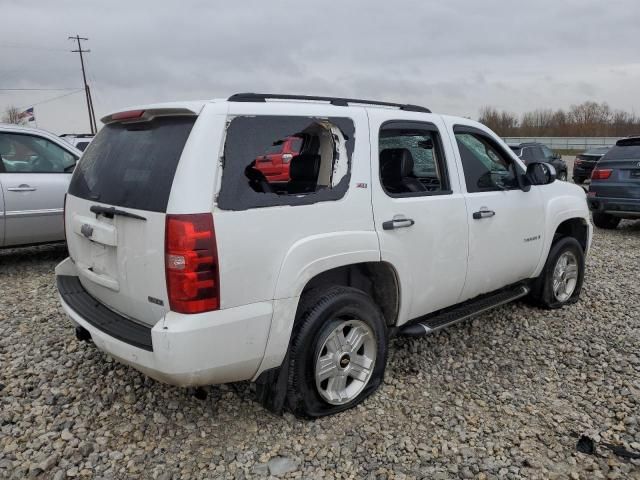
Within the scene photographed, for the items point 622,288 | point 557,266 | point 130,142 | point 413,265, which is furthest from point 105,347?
point 622,288

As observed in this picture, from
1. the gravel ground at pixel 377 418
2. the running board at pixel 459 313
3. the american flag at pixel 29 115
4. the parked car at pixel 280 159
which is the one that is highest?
the american flag at pixel 29 115

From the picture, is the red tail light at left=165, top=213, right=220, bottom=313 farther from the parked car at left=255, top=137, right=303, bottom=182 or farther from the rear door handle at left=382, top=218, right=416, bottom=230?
the rear door handle at left=382, top=218, right=416, bottom=230

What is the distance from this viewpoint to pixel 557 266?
4.89 meters

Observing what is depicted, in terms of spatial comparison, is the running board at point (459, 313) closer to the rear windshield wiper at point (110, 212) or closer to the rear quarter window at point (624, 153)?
the rear windshield wiper at point (110, 212)

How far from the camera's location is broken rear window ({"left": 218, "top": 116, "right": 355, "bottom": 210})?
2.58 metres

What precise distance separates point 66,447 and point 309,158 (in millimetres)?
2203

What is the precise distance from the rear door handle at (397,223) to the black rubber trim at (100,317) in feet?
4.88

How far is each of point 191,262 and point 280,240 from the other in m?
0.48

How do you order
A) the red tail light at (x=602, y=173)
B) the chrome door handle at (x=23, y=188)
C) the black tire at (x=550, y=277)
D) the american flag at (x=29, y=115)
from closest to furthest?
1. the black tire at (x=550, y=277)
2. the chrome door handle at (x=23, y=188)
3. the red tail light at (x=602, y=173)
4. the american flag at (x=29, y=115)

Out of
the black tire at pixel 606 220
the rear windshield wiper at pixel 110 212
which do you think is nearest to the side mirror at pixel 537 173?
the rear windshield wiper at pixel 110 212

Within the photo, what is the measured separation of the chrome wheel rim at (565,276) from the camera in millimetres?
4926

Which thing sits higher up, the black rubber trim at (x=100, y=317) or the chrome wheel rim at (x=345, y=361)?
the black rubber trim at (x=100, y=317)

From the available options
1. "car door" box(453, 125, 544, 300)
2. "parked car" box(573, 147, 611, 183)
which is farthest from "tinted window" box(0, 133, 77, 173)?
"parked car" box(573, 147, 611, 183)

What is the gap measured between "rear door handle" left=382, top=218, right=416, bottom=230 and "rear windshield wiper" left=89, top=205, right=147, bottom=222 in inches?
55.4
